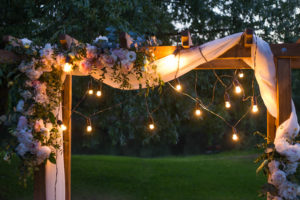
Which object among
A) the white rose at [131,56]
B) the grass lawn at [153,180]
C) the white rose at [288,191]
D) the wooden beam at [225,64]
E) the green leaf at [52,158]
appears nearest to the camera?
the white rose at [288,191]

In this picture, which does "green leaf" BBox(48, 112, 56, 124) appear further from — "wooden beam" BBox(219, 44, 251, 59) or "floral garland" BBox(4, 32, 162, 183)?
"wooden beam" BBox(219, 44, 251, 59)

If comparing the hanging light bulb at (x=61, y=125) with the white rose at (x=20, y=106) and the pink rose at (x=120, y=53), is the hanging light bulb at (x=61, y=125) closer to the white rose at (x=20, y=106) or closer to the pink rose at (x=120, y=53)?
the white rose at (x=20, y=106)

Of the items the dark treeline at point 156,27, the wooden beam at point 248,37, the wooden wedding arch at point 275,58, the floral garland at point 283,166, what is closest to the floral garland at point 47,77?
the wooden wedding arch at point 275,58

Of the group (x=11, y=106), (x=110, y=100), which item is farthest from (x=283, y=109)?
(x=110, y=100)

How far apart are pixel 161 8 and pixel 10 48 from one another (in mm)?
4030

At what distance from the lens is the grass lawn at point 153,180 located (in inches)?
317

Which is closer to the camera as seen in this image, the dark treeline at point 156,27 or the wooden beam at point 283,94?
the wooden beam at point 283,94

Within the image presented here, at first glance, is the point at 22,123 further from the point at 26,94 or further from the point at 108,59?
the point at 108,59

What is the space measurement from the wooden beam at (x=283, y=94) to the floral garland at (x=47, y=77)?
1.14 metres

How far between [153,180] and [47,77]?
22.0 feet

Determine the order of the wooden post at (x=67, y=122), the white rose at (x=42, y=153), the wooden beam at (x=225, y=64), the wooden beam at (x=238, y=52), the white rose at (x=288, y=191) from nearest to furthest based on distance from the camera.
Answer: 1. the white rose at (x=288, y=191)
2. the white rose at (x=42, y=153)
3. the wooden beam at (x=238, y=52)
4. the wooden post at (x=67, y=122)
5. the wooden beam at (x=225, y=64)

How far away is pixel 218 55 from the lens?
351cm

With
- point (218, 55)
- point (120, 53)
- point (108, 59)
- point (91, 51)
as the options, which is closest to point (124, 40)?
point (120, 53)

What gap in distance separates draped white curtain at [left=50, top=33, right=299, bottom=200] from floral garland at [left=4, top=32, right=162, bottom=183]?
18cm
